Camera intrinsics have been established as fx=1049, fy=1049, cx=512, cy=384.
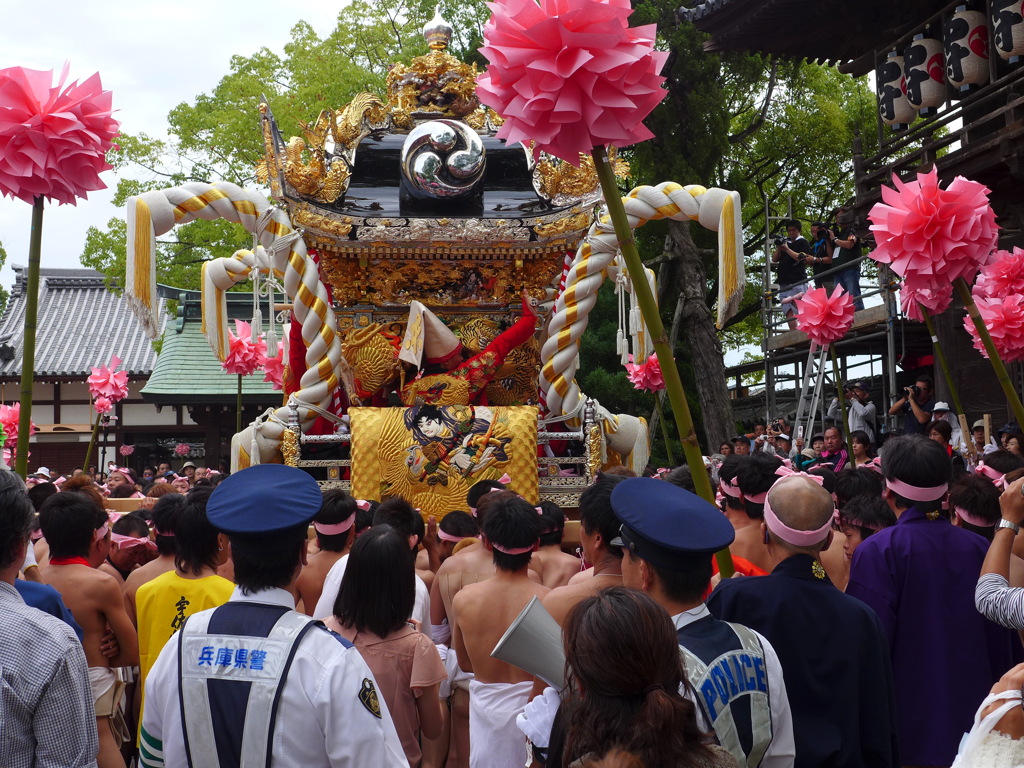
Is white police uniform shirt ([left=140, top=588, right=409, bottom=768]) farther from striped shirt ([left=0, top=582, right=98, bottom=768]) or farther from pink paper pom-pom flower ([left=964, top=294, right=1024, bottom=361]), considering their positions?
pink paper pom-pom flower ([left=964, top=294, right=1024, bottom=361])

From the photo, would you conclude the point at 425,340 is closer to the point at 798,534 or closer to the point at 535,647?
the point at 798,534

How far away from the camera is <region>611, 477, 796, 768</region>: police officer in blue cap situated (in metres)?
2.36

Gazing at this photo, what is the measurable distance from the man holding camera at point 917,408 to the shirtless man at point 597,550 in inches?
302

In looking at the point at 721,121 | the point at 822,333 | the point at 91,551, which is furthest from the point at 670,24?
the point at 91,551

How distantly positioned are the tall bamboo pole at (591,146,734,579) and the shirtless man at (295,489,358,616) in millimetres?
2067

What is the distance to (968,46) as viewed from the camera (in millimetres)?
10656

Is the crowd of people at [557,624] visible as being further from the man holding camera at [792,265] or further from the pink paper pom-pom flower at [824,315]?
the man holding camera at [792,265]

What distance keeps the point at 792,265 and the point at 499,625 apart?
12721 millimetres

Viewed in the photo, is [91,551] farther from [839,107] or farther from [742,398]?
[839,107]

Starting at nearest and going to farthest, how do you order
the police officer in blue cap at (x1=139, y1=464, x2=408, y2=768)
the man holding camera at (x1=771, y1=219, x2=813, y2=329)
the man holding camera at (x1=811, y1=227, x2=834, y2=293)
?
the police officer in blue cap at (x1=139, y1=464, x2=408, y2=768)
the man holding camera at (x1=811, y1=227, x2=834, y2=293)
the man holding camera at (x1=771, y1=219, x2=813, y2=329)

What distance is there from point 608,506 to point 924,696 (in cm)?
129

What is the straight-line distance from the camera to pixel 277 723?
7.83ft

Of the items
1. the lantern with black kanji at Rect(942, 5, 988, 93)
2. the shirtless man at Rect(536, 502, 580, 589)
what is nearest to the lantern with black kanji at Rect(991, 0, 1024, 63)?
the lantern with black kanji at Rect(942, 5, 988, 93)

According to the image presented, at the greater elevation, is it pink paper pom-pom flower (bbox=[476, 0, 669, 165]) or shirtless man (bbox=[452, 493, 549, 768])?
pink paper pom-pom flower (bbox=[476, 0, 669, 165])
